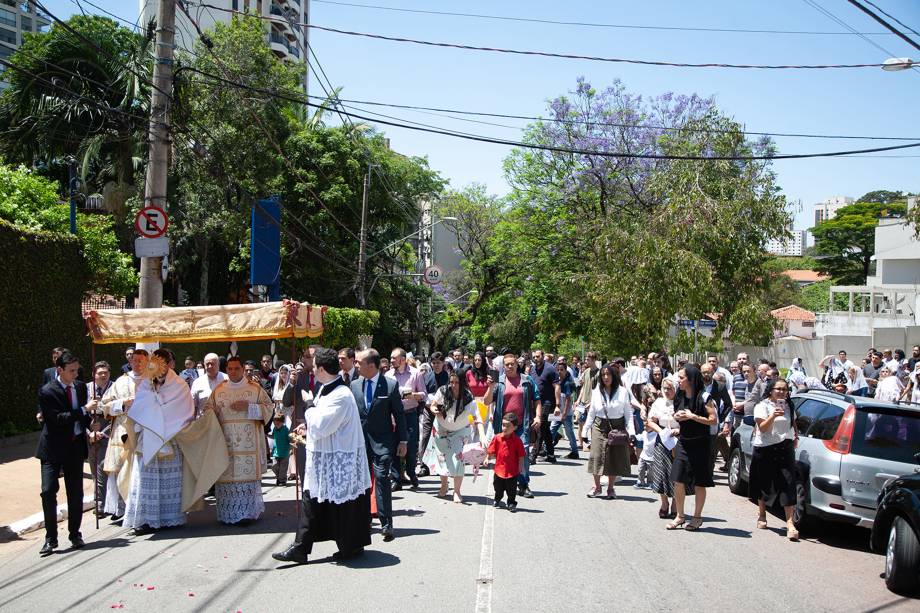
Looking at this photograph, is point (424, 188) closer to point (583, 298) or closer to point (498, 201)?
point (498, 201)

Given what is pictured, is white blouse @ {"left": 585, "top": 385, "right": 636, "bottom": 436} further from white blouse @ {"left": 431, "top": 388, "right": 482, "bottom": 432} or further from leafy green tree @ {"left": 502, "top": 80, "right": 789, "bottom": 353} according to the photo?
leafy green tree @ {"left": 502, "top": 80, "right": 789, "bottom": 353}

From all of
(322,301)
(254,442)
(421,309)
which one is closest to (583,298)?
(322,301)

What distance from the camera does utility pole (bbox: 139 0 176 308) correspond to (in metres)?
13.1

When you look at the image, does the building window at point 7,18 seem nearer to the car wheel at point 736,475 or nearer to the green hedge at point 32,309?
the green hedge at point 32,309

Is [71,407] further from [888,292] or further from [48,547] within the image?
[888,292]

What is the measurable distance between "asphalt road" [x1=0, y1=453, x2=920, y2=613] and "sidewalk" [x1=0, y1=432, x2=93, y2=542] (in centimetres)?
40

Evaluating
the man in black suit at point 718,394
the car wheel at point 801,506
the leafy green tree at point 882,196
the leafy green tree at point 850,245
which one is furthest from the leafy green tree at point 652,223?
the leafy green tree at point 882,196

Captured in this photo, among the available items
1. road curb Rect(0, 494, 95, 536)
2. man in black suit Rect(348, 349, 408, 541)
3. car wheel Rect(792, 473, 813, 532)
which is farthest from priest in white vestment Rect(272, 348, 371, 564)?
car wheel Rect(792, 473, 813, 532)

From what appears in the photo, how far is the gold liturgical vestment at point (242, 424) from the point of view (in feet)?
Answer: 32.9

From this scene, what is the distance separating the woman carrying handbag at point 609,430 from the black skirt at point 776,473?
88.9 inches

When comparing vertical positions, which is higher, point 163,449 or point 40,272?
point 40,272

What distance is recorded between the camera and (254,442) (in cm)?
1020

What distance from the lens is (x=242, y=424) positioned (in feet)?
33.4

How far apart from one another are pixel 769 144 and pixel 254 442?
27.2m
